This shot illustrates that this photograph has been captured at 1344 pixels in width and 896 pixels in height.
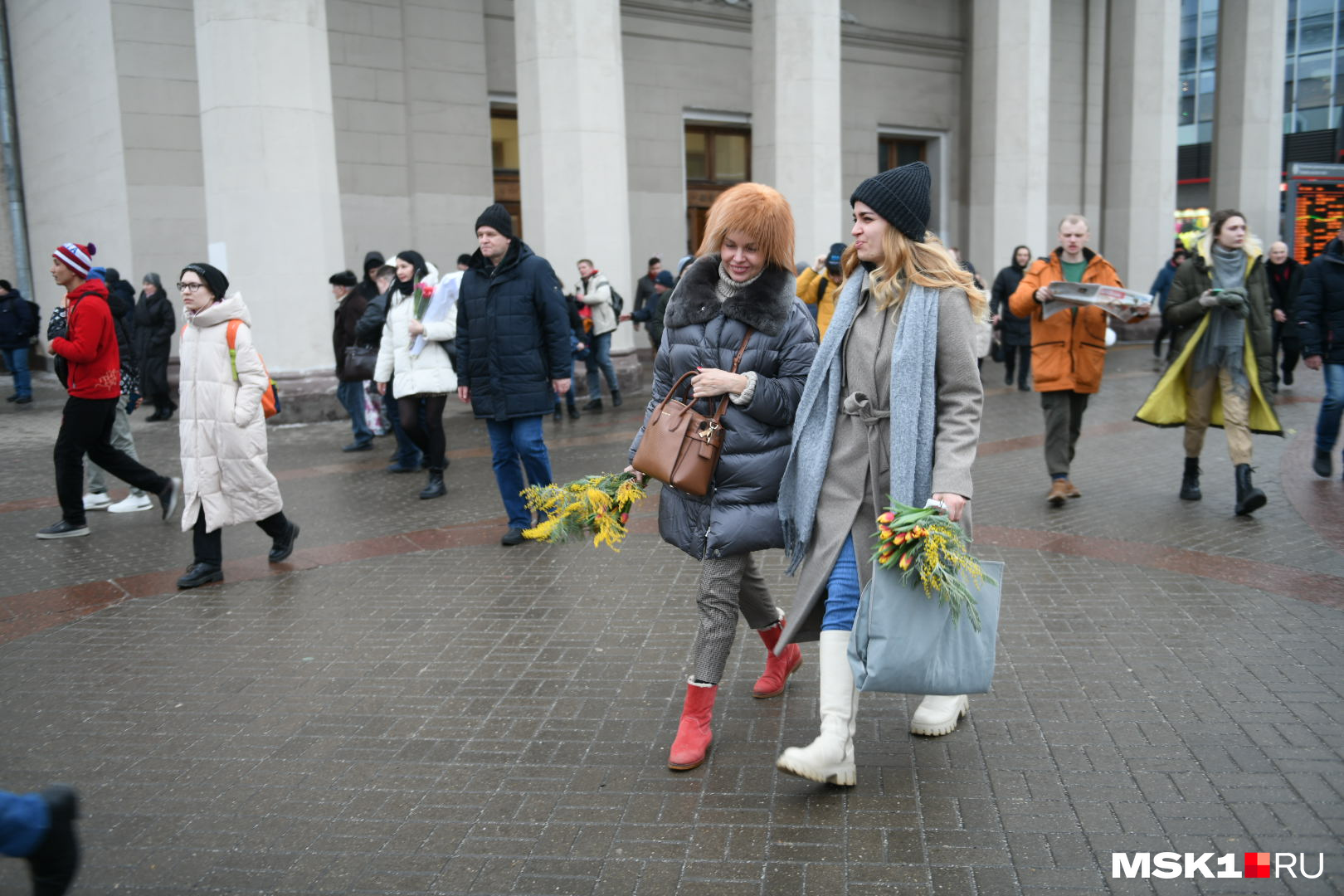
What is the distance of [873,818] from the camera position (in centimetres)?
344

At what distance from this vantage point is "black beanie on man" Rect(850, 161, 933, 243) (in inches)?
138

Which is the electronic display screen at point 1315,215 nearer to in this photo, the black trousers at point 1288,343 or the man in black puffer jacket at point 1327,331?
the black trousers at point 1288,343

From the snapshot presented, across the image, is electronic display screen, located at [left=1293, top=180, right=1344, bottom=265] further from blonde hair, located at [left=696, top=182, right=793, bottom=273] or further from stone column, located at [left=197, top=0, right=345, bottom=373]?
blonde hair, located at [left=696, top=182, right=793, bottom=273]

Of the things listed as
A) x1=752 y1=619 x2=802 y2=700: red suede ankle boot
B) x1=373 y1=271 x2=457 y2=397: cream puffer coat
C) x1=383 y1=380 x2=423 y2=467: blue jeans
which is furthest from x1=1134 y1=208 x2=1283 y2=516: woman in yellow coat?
x1=383 y1=380 x2=423 y2=467: blue jeans

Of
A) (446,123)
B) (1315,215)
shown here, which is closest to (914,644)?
(446,123)

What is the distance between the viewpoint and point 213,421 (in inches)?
250

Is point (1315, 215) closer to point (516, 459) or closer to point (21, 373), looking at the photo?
point (516, 459)

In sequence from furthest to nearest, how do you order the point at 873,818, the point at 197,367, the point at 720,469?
the point at 197,367
the point at 720,469
the point at 873,818

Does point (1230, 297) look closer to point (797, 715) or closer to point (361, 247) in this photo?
point (797, 715)

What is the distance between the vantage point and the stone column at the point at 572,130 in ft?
45.5

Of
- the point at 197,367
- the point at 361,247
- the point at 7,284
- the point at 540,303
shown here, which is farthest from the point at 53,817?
the point at 7,284

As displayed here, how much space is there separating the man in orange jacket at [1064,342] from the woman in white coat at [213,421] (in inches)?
196

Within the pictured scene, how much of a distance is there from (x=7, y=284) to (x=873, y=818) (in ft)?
57.8

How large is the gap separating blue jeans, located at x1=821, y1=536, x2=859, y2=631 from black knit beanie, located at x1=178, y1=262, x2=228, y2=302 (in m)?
4.35
